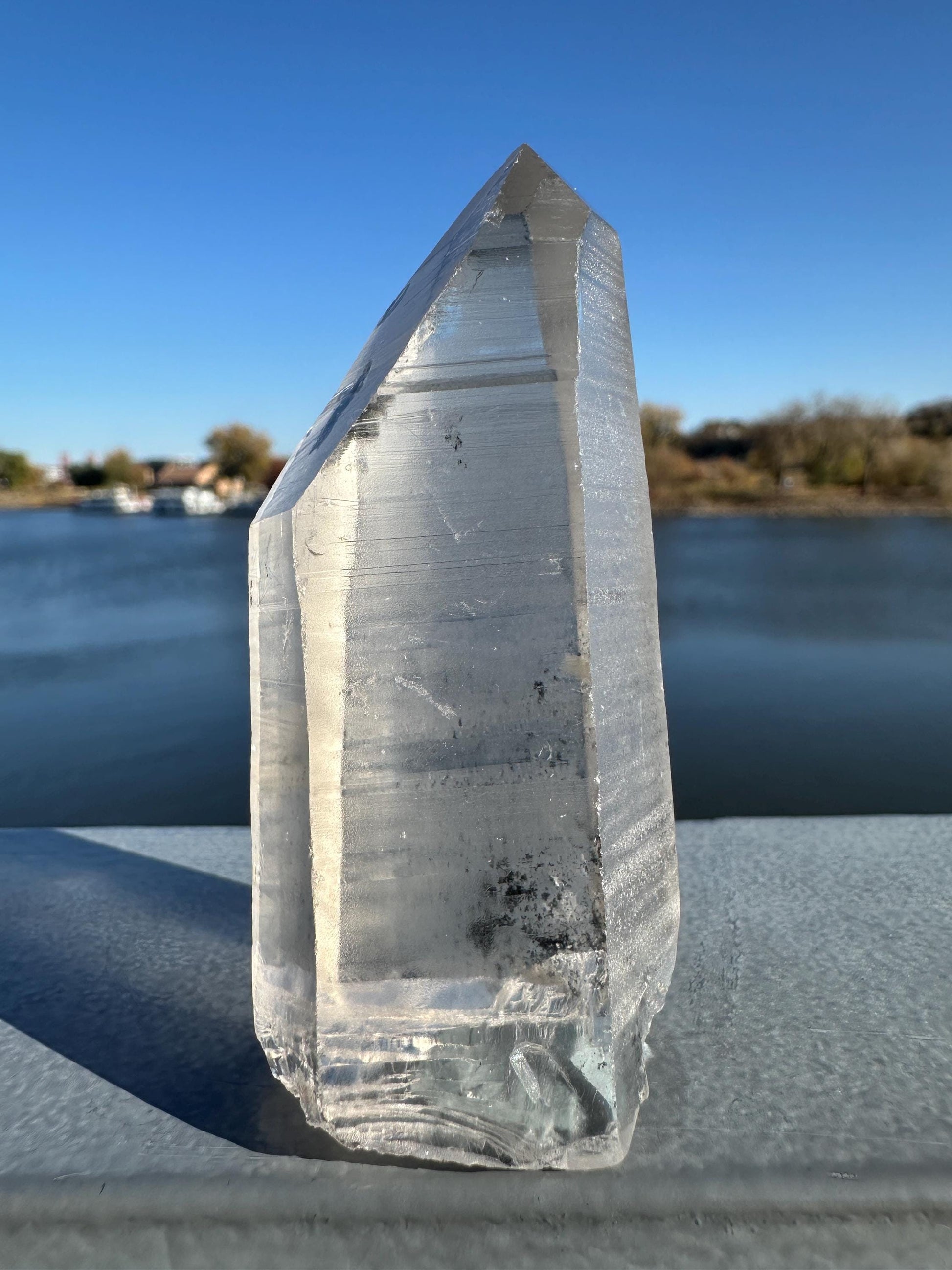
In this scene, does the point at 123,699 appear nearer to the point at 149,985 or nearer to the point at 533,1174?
the point at 149,985

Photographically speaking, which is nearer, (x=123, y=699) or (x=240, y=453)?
(x=123, y=699)

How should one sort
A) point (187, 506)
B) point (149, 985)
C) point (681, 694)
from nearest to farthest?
point (149, 985), point (681, 694), point (187, 506)

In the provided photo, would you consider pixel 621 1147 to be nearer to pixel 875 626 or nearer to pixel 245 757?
pixel 245 757

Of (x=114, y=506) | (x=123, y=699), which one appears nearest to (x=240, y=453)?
(x=114, y=506)

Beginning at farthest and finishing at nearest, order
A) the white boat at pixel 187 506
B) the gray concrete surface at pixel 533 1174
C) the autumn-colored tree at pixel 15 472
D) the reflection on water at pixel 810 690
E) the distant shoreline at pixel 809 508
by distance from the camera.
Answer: the autumn-colored tree at pixel 15 472 → the white boat at pixel 187 506 → the distant shoreline at pixel 809 508 → the reflection on water at pixel 810 690 → the gray concrete surface at pixel 533 1174

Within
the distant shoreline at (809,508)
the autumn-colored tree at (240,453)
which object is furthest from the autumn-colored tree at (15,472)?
the distant shoreline at (809,508)

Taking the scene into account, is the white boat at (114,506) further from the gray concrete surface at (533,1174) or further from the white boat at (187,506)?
the gray concrete surface at (533,1174)

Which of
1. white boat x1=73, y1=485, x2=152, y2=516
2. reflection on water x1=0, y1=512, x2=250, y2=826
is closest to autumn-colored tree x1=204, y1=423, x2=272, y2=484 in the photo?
white boat x1=73, y1=485, x2=152, y2=516

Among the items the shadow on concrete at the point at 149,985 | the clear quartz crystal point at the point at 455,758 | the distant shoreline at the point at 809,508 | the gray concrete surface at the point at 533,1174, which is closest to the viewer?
the gray concrete surface at the point at 533,1174

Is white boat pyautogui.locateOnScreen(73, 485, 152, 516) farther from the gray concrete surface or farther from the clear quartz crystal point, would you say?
the clear quartz crystal point
